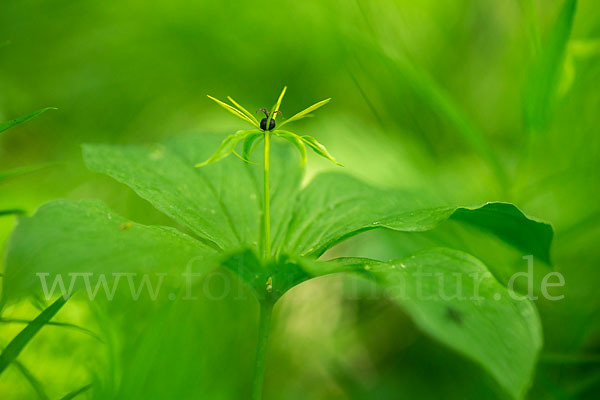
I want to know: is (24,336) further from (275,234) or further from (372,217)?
(372,217)

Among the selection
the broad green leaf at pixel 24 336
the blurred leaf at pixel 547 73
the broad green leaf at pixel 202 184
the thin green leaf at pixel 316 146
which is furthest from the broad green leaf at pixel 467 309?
the blurred leaf at pixel 547 73

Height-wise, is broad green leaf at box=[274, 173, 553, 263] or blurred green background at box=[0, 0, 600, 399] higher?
broad green leaf at box=[274, 173, 553, 263]

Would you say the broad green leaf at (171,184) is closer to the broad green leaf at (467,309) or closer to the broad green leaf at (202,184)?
the broad green leaf at (202,184)

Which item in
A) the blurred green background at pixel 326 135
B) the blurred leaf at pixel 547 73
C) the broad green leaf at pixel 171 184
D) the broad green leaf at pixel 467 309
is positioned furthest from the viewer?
the blurred leaf at pixel 547 73

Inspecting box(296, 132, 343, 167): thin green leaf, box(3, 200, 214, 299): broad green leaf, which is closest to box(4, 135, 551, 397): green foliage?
box(3, 200, 214, 299): broad green leaf

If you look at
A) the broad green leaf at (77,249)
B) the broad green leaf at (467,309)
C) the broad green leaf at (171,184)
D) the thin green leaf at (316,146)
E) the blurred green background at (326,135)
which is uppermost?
the thin green leaf at (316,146)

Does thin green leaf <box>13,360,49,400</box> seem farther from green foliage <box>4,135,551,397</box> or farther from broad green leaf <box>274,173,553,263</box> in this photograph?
broad green leaf <box>274,173,553,263</box>

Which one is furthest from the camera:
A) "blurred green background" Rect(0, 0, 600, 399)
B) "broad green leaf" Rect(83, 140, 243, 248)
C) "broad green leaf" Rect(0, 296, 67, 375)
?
"blurred green background" Rect(0, 0, 600, 399)

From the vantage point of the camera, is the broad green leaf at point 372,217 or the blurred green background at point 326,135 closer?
the broad green leaf at point 372,217
